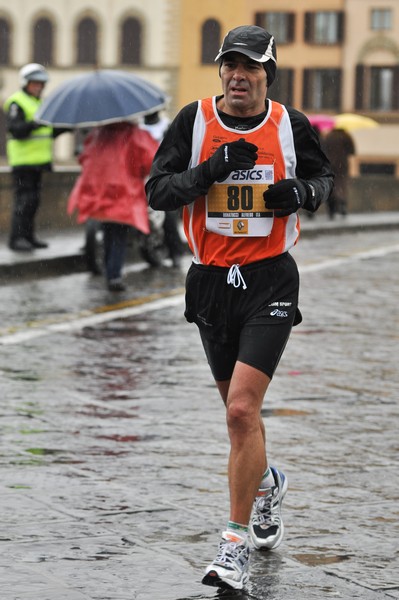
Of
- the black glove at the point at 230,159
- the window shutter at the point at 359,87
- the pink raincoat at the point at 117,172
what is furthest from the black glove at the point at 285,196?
the window shutter at the point at 359,87

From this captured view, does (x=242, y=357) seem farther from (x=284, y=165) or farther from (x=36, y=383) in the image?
(x=36, y=383)

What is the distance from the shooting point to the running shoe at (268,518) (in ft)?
18.0

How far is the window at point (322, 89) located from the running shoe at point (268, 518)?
6734 centimetres

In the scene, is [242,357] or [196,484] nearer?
[242,357]

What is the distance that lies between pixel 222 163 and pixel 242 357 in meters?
0.62

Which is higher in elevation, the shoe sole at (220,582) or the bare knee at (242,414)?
the bare knee at (242,414)

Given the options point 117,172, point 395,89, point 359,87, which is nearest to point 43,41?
point 359,87

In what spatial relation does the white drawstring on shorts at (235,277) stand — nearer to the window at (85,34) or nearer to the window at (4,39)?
the window at (85,34)

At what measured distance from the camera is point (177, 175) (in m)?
5.41

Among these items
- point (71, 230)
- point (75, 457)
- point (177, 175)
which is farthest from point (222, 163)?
point (71, 230)

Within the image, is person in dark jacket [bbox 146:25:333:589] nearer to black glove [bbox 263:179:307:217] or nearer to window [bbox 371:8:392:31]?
black glove [bbox 263:179:307:217]

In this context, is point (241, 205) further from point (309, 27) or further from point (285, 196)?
point (309, 27)

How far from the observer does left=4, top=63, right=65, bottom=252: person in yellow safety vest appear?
56.5ft

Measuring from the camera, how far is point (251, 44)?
5316mm
